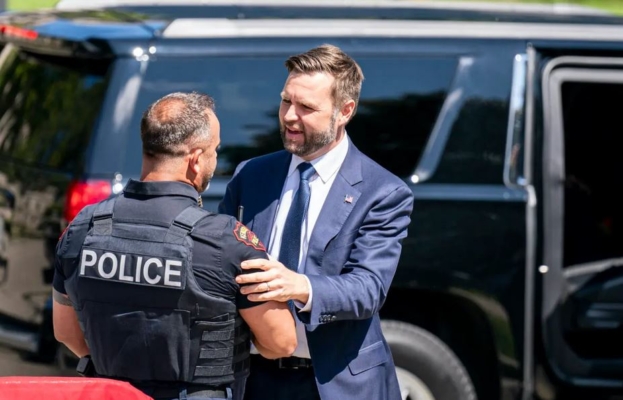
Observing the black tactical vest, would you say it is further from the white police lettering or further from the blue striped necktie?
the blue striped necktie

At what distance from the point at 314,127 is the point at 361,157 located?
20 cm

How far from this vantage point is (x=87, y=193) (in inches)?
169

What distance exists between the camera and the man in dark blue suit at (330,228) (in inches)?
121

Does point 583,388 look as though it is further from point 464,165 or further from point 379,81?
point 379,81

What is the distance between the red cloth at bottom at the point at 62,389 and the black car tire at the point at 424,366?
2.42 m

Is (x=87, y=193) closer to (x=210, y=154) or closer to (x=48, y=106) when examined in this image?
(x=48, y=106)

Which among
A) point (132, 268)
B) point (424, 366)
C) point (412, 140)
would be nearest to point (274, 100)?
point (412, 140)

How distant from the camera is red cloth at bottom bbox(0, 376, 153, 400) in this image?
7.79 ft

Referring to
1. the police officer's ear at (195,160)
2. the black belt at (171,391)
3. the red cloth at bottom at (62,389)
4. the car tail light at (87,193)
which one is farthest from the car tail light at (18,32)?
the red cloth at bottom at (62,389)

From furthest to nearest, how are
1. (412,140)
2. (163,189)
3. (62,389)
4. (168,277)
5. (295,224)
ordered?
1. (412,140)
2. (295,224)
3. (163,189)
4. (168,277)
5. (62,389)

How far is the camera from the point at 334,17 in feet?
16.4

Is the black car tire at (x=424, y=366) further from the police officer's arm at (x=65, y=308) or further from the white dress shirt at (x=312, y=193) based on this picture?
the police officer's arm at (x=65, y=308)

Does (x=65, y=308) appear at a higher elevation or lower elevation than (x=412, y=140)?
lower

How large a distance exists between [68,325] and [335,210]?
2.55 ft
